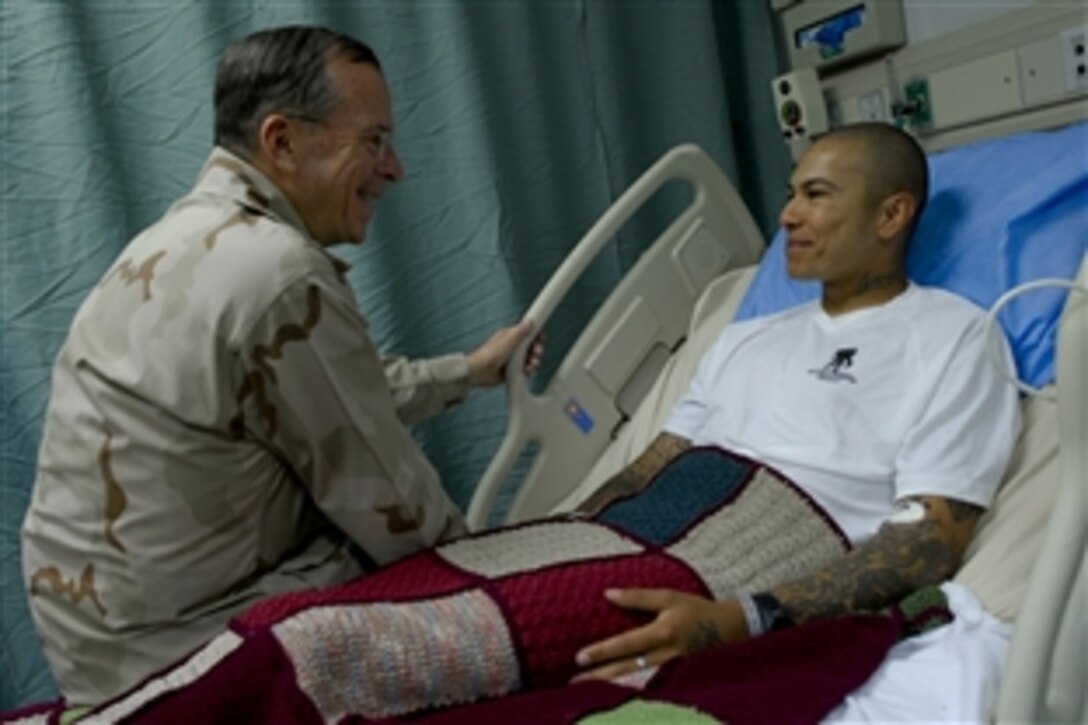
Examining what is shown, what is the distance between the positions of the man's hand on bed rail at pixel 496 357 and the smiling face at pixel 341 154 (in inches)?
16.6

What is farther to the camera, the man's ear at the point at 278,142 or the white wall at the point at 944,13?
the white wall at the point at 944,13

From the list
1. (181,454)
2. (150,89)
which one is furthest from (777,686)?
(150,89)

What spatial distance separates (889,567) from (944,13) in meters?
1.33

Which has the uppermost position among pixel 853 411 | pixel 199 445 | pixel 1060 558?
pixel 199 445

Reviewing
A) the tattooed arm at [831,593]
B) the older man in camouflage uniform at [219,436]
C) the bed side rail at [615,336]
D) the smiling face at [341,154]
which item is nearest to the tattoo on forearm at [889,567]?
the tattooed arm at [831,593]

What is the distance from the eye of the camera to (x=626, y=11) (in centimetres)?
248

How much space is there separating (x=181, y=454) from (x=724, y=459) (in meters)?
0.83

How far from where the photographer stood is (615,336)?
211cm

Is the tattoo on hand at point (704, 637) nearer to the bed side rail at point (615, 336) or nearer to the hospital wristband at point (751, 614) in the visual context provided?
the hospital wristband at point (751, 614)

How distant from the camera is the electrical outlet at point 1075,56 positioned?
1.81 meters

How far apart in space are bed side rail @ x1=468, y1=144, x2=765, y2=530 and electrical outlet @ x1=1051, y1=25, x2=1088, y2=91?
0.70m

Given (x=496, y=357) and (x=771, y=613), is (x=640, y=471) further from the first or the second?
(x=771, y=613)

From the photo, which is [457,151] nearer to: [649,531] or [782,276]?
[782,276]

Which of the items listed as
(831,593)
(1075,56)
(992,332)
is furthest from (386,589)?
(1075,56)
